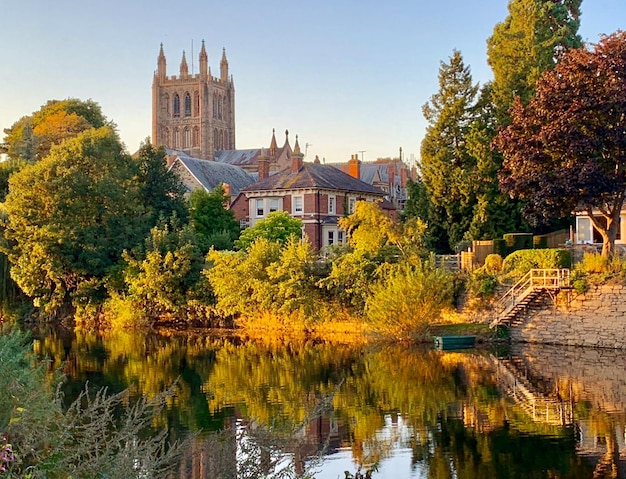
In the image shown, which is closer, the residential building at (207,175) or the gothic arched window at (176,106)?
the residential building at (207,175)

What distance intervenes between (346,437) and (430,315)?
18.4 metres

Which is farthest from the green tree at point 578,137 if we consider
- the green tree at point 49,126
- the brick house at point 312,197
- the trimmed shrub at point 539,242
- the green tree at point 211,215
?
the green tree at point 49,126

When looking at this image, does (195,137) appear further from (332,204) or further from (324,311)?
(324,311)

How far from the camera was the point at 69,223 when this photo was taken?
49.8 metres

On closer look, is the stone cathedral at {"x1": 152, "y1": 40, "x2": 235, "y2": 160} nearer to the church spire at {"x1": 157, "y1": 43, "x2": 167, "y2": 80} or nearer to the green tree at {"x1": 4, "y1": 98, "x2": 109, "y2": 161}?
the church spire at {"x1": 157, "y1": 43, "x2": 167, "y2": 80}

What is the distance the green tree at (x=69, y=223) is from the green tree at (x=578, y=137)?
23274 millimetres

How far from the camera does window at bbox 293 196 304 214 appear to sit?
199 feet

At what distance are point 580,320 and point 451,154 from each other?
1670cm

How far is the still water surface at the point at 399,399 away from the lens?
1808cm

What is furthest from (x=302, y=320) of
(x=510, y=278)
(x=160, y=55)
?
(x=160, y=55)

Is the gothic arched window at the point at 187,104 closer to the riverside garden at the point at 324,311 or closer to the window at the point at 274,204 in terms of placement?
the riverside garden at the point at 324,311

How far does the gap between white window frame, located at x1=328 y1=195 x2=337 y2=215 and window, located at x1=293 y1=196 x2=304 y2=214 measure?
190 cm

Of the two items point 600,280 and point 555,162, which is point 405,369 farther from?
point 555,162

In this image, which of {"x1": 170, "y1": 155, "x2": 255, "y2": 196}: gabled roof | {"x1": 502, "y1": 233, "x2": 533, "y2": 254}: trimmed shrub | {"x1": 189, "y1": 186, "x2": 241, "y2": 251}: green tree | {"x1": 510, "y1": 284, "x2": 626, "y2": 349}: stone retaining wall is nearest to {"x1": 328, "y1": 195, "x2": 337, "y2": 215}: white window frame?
{"x1": 189, "y1": 186, "x2": 241, "y2": 251}: green tree
